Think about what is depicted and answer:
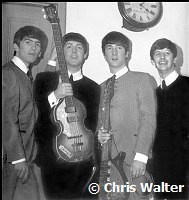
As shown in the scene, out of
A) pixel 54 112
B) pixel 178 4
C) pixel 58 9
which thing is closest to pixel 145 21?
pixel 178 4

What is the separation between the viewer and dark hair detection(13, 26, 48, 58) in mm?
1344

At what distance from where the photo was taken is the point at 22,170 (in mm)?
1299

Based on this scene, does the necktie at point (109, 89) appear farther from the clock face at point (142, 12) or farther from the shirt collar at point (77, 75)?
the clock face at point (142, 12)

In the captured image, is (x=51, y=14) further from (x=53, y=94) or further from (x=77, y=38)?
(x=53, y=94)

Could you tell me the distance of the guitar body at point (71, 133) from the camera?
131 centimetres

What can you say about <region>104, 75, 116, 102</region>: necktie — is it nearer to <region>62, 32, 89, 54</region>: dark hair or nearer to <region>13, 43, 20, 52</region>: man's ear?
<region>62, 32, 89, 54</region>: dark hair

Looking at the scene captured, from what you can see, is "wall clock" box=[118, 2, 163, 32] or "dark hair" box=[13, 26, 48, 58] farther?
"wall clock" box=[118, 2, 163, 32]

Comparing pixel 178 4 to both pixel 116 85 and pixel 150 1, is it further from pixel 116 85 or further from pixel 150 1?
pixel 116 85

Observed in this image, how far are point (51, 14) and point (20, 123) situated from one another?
54 centimetres

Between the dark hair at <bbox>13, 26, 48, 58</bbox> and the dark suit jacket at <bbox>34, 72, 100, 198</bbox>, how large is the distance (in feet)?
0.48

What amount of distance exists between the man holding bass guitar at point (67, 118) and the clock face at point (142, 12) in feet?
0.91

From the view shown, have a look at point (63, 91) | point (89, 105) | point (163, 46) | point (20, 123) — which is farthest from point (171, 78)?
point (20, 123)

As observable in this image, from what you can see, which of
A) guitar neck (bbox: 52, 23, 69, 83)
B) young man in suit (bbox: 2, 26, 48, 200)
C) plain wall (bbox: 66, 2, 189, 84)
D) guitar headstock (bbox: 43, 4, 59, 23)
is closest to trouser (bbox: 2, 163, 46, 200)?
young man in suit (bbox: 2, 26, 48, 200)

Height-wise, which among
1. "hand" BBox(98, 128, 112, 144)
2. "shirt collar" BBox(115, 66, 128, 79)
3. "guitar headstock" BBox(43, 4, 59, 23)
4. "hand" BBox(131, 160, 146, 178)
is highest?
"guitar headstock" BBox(43, 4, 59, 23)
